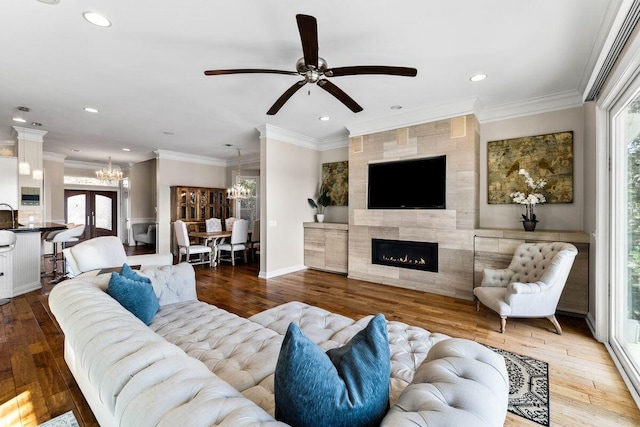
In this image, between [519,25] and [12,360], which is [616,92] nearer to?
[519,25]

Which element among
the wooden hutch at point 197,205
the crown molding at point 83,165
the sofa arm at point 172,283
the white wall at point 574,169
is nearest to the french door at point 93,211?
the crown molding at point 83,165

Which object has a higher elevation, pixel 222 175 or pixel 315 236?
pixel 222 175

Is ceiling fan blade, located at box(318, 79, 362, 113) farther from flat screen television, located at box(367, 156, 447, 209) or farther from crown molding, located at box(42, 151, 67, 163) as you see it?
crown molding, located at box(42, 151, 67, 163)

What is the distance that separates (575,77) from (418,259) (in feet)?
9.37

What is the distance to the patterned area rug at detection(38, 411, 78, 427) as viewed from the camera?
163 cm

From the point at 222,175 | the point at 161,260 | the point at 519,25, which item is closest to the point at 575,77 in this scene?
the point at 519,25

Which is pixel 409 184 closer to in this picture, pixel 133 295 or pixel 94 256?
pixel 133 295

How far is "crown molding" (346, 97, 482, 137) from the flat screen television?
1.88ft

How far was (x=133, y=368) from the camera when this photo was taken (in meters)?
0.92

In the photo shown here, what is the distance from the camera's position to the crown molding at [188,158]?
23.4 feet

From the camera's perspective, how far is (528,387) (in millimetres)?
2002

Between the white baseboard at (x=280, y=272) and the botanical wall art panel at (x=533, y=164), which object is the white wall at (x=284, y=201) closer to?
the white baseboard at (x=280, y=272)

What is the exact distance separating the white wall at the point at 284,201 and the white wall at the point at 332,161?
0.58ft

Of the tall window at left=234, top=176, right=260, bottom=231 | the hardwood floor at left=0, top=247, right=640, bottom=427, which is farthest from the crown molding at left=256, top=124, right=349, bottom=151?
the tall window at left=234, top=176, right=260, bottom=231
